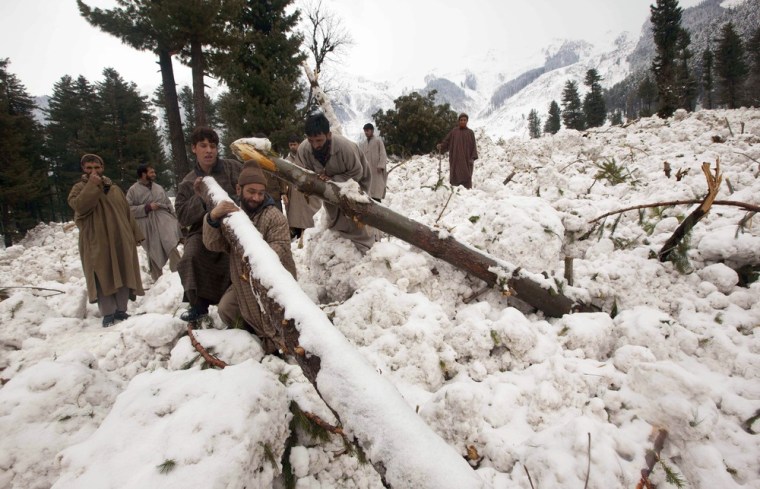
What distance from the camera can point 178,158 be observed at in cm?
1017

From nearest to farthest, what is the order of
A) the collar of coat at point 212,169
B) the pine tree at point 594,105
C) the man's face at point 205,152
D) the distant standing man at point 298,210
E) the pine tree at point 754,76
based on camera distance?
the man's face at point 205,152
the collar of coat at point 212,169
the distant standing man at point 298,210
the pine tree at point 754,76
the pine tree at point 594,105

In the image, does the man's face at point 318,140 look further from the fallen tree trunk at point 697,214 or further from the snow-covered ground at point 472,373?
the fallen tree trunk at point 697,214

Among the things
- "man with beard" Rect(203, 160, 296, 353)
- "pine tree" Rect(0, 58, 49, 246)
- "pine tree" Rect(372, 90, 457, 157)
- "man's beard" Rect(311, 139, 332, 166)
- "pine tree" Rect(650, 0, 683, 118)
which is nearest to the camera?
"man with beard" Rect(203, 160, 296, 353)

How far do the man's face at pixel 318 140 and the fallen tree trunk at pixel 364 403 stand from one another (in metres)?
2.12

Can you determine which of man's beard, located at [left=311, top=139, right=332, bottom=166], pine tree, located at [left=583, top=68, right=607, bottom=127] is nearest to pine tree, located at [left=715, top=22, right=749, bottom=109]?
pine tree, located at [left=583, top=68, right=607, bottom=127]

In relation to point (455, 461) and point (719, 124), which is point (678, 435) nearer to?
point (455, 461)

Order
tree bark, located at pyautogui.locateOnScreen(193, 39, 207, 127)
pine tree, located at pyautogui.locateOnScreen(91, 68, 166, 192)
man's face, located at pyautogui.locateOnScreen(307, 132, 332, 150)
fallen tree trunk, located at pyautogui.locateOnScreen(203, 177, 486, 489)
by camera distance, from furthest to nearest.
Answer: pine tree, located at pyautogui.locateOnScreen(91, 68, 166, 192)
tree bark, located at pyautogui.locateOnScreen(193, 39, 207, 127)
man's face, located at pyautogui.locateOnScreen(307, 132, 332, 150)
fallen tree trunk, located at pyautogui.locateOnScreen(203, 177, 486, 489)

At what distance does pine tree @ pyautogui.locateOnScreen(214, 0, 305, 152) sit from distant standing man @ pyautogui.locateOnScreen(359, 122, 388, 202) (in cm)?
645

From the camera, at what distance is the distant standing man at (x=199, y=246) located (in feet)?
8.51

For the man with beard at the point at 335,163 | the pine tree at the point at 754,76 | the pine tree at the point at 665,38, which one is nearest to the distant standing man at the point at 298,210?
the man with beard at the point at 335,163

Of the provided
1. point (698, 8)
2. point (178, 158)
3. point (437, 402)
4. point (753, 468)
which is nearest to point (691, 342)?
point (753, 468)

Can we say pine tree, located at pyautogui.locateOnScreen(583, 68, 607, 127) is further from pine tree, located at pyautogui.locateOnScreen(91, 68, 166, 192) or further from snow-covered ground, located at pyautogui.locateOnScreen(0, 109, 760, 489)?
pine tree, located at pyautogui.locateOnScreen(91, 68, 166, 192)

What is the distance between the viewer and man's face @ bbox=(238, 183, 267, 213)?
2.42m

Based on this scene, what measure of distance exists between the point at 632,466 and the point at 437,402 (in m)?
0.82
